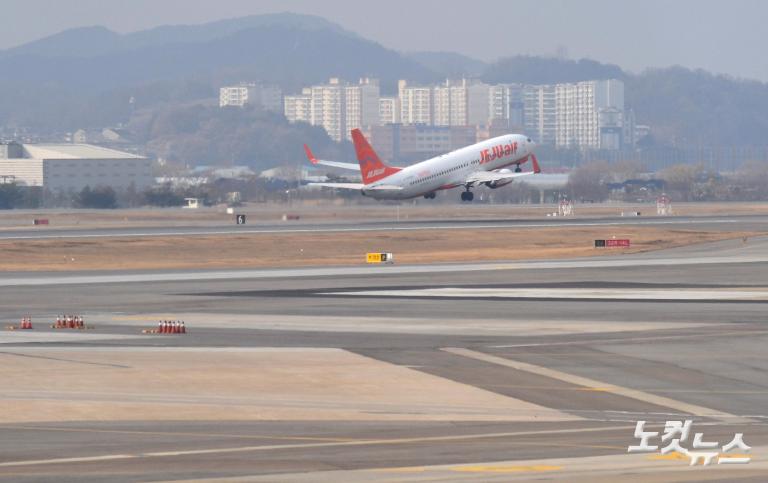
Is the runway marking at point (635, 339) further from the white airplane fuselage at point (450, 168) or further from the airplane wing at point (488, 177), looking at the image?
the airplane wing at point (488, 177)

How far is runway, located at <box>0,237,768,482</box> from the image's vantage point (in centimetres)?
2680

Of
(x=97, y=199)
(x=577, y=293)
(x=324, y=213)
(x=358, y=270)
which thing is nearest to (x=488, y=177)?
(x=324, y=213)

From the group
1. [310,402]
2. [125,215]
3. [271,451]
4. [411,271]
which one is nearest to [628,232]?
[411,271]

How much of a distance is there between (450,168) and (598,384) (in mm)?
98252

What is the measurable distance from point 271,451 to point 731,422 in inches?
412

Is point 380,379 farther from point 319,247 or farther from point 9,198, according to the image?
point 9,198

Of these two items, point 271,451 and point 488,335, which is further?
point 488,335

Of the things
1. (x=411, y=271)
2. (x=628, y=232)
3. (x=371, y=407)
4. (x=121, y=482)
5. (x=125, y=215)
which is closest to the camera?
(x=121, y=482)

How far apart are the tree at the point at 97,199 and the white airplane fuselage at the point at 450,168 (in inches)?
2402

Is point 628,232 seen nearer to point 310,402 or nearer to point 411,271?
point 411,271

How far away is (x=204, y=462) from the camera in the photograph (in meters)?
26.7

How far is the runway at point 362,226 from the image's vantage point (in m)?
116
